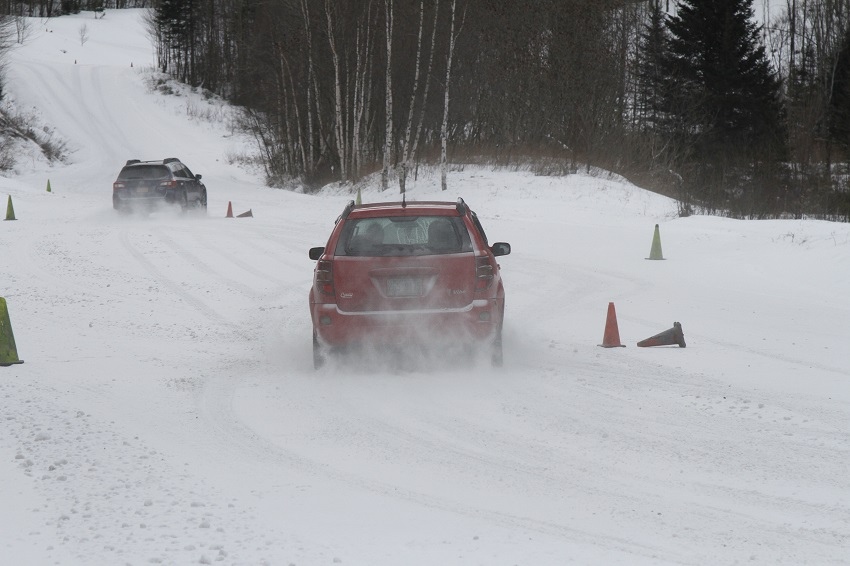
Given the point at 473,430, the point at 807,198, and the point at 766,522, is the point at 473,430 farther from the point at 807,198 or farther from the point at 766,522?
the point at 807,198

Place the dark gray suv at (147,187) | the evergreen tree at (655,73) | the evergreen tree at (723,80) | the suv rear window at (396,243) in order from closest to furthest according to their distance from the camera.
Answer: the suv rear window at (396,243) → the dark gray suv at (147,187) → the evergreen tree at (723,80) → the evergreen tree at (655,73)

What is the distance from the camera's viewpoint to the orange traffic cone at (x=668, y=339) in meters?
10.5

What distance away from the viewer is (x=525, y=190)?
3142 centimetres

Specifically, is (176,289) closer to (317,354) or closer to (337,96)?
(317,354)

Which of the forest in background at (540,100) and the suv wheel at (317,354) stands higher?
the forest in background at (540,100)

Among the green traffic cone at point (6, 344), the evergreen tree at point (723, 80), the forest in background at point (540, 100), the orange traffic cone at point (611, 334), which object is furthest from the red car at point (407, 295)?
the evergreen tree at point (723, 80)

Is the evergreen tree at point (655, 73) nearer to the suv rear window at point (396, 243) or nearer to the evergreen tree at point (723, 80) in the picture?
the evergreen tree at point (723, 80)

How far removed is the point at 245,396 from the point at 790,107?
55.4 meters

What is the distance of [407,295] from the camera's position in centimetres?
885

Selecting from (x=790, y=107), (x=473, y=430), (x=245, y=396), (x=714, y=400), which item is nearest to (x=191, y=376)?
(x=245, y=396)

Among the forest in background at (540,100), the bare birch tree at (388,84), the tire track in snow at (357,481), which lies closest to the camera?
the tire track in snow at (357,481)

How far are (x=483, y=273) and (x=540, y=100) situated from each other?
29381 millimetres

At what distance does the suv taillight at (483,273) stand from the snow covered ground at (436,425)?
2.74 ft

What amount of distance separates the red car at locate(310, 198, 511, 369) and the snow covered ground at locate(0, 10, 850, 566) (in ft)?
1.39
